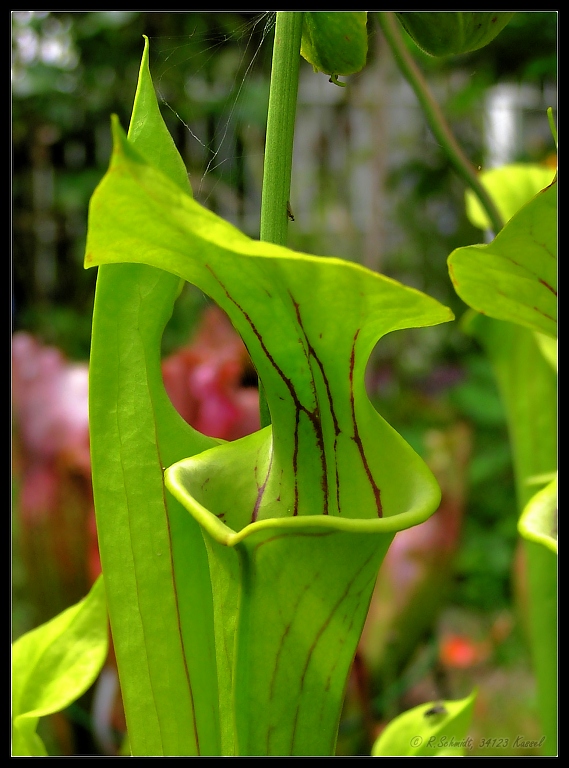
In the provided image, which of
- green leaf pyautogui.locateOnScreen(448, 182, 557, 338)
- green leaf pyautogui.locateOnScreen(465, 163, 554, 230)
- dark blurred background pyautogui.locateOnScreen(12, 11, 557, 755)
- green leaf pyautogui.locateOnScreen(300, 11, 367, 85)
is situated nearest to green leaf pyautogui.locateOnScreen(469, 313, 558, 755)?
green leaf pyautogui.locateOnScreen(465, 163, 554, 230)

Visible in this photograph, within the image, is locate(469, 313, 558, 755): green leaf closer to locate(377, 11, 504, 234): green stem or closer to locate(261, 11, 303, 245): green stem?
locate(377, 11, 504, 234): green stem

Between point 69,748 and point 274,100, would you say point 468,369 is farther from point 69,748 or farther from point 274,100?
point 274,100

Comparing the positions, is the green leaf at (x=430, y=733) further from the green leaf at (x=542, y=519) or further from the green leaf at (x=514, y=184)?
the green leaf at (x=514, y=184)

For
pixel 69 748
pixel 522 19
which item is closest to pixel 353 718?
pixel 69 748

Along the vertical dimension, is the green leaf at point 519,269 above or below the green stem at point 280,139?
below

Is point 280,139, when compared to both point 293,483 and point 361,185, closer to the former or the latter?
point 293,483

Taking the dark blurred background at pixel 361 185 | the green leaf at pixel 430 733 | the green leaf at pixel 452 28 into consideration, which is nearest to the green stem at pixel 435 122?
the green leaf at pixel 452 28
